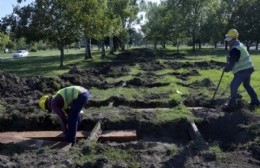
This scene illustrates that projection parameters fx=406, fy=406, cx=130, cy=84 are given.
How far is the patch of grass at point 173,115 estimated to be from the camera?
9.58 metres

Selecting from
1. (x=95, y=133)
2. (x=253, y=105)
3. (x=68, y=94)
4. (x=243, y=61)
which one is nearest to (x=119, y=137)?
(x=95, y=133)

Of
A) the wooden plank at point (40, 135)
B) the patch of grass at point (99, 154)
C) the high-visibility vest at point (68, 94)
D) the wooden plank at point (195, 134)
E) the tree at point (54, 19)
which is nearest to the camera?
the patch of grass at point (99, 154)

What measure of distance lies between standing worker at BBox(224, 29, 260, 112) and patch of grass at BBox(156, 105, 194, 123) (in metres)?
1.15

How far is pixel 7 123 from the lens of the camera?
Answer: 10156 millimetres

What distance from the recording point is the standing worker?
10211 millimetres

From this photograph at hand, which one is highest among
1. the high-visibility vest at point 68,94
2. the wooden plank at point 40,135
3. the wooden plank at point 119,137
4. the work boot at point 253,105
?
the high-visibility vest at point 68,94

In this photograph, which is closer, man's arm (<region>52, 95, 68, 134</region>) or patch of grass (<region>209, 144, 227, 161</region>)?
patch of grass (<region>209, 144, 227, 161</region>)

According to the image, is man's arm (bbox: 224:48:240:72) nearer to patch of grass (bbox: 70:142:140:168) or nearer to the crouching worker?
the crouching worker

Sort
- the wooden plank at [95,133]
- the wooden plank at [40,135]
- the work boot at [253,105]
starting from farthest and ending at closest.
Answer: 1. the work boot at [253,105]
2. the wooden plank at [40,135]
3. the wooden plank at [95,133]

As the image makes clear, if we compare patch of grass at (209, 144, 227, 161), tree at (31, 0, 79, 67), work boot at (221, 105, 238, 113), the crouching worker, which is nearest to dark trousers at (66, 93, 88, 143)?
the crouching worker

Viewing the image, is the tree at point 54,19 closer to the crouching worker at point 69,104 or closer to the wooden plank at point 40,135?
the wooden plank at point 40,135

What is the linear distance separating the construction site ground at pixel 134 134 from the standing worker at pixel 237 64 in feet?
1.15

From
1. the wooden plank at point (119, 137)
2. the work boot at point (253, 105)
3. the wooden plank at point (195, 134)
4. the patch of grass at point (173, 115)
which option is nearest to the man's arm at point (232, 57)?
the work boot at point (253, 105)

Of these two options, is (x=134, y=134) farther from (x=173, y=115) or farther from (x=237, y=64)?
(x=237, y=64)
